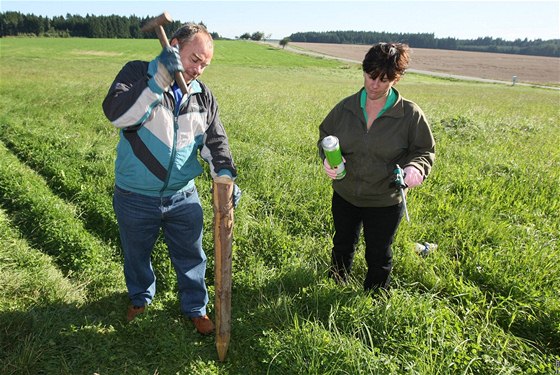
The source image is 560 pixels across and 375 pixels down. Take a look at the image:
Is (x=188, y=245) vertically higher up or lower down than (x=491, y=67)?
lower down

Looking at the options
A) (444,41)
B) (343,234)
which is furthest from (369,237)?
(444,41)

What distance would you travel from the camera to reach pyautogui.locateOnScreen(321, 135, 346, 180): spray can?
8.26 ft

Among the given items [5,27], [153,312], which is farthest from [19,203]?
[5,27]

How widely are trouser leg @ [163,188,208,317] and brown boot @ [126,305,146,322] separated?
321 millimetres

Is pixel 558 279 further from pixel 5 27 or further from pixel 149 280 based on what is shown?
pixel 5 27

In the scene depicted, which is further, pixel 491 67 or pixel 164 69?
pixel 491 67

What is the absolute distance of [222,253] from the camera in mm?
2533

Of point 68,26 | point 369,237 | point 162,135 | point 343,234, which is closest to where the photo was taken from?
point 162,135

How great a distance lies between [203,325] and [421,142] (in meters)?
2.06

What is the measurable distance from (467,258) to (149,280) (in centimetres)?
271

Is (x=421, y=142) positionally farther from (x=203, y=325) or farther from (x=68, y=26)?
(x=68, y=26)

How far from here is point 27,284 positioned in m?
3.12

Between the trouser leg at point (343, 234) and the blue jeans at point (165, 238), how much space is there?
3.57 ft

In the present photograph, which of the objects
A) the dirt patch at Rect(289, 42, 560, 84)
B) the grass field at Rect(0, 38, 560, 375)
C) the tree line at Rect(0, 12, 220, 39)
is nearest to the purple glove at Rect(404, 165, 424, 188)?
the grass field at Rect(0, 38, 560, 375)
